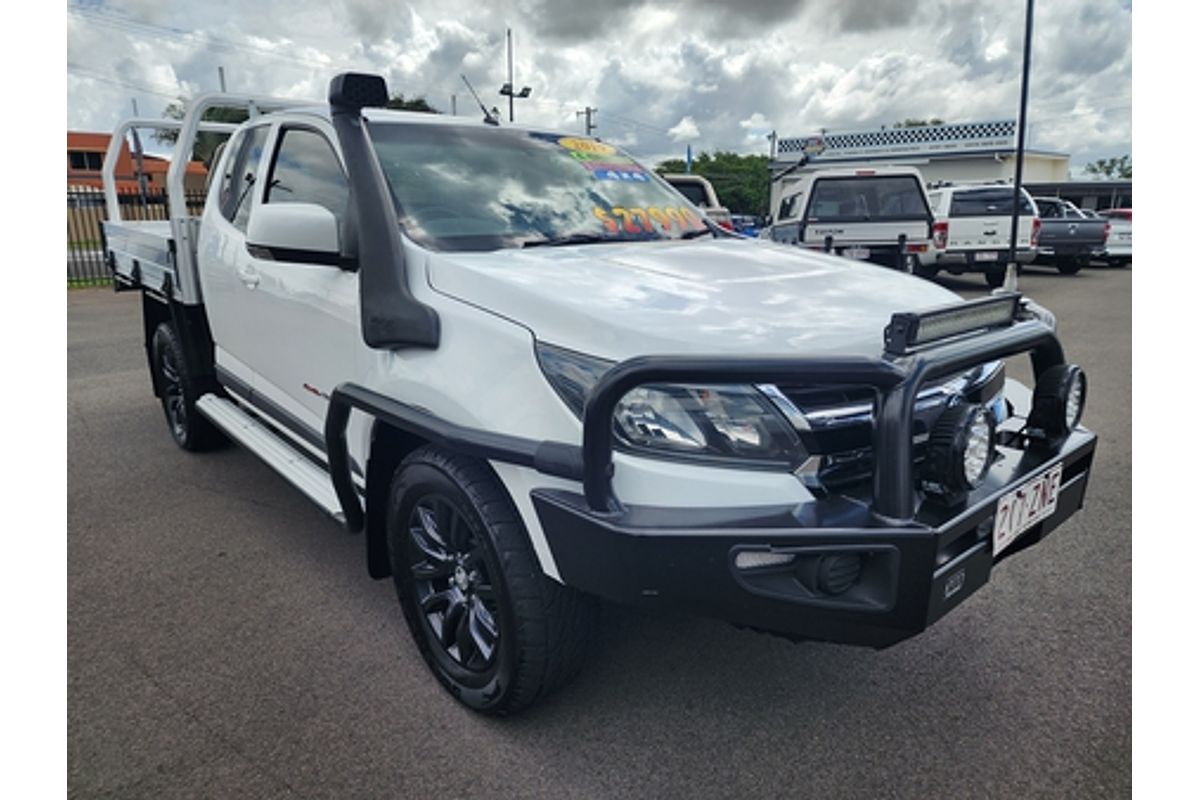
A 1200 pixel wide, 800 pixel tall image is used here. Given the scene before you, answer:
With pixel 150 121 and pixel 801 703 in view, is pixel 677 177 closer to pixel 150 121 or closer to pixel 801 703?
pixel 150 121

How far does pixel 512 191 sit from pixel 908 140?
60153mm

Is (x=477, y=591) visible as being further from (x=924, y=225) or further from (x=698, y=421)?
(x=924, y=225)

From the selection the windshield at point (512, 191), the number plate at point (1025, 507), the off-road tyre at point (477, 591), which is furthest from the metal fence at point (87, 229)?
the number plate at point (1025, 507)

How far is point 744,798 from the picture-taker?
2076 millimetres

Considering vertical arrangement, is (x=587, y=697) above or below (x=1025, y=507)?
below

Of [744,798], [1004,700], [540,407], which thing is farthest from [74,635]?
[1004,700]

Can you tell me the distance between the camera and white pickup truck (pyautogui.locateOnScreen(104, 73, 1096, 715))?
71.7 inches

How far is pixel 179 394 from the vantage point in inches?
190

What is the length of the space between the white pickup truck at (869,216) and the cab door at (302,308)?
25.7 feet

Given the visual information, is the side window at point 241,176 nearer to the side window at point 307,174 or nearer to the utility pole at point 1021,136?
the side window at point 307,174

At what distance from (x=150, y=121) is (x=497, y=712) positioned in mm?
4748

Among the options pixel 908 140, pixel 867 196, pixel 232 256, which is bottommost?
pixel 232 256

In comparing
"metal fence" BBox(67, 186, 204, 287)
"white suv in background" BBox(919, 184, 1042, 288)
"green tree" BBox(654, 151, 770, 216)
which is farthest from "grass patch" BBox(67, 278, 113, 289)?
"green tree" BBox(654, 151, 770, 216)

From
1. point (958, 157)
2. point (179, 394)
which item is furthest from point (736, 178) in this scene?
point (179, 394)
